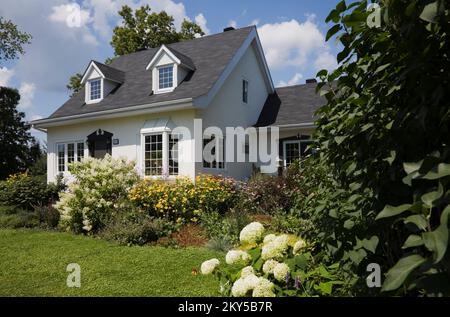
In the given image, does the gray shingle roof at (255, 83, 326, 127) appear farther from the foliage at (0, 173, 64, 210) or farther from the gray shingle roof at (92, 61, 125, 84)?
the foliage at (0, 173, 64, 210)

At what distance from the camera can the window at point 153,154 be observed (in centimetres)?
1450

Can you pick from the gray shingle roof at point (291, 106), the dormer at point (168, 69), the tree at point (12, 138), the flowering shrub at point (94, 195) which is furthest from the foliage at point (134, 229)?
the tree at point (12, 138)

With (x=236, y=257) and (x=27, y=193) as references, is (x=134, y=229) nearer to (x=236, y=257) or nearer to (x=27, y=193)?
(x=236, y=257)

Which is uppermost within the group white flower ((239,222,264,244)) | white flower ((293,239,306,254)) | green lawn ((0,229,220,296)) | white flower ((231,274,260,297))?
white flower ((239,222,264,244))

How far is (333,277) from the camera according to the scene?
322cm

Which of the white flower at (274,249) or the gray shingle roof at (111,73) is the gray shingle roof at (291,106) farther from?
the white flower at (274,249)

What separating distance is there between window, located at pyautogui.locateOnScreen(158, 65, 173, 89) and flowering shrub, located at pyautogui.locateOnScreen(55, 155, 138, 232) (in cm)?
499

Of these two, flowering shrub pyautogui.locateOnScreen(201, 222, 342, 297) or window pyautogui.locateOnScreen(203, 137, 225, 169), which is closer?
flowering shrub pyautogui.locateOnScreen(201, 222, 342, 297)

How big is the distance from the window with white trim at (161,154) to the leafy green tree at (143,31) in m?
19.1

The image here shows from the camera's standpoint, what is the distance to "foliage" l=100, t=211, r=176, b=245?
871 cm

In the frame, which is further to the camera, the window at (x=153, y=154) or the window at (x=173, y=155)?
the window at (x=153, y=154)

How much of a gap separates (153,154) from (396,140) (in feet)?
44.3

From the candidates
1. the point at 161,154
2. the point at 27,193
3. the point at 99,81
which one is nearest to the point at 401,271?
the point at 161,154

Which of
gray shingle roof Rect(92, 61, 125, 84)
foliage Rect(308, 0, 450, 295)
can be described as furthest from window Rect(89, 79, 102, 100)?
foliage Rect(308, 0, 450, 295)
